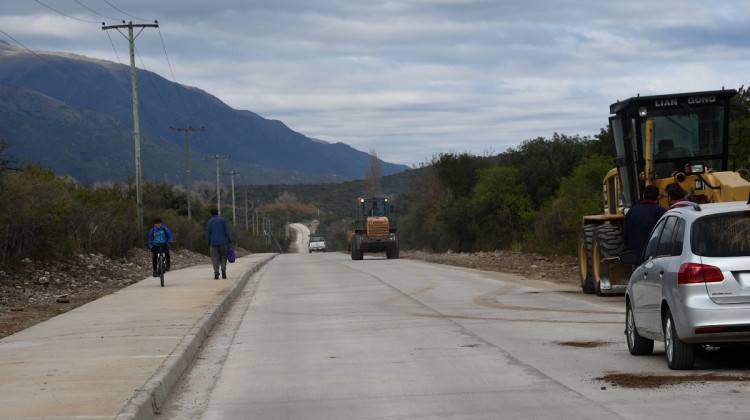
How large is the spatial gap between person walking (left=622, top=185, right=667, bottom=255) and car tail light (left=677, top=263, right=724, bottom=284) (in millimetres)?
5924

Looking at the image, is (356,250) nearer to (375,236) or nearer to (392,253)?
(375,236)

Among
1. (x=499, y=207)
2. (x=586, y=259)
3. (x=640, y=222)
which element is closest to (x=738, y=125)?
(x=586, y=259)

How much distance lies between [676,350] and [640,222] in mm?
5949

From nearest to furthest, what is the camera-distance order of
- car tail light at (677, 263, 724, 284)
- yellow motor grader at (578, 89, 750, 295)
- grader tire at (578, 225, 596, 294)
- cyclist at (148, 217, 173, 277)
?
1. car tail light at (677, 263, 724, 284)
2. yellow motor grader at (578, 89, 750, 295)
3. grader tire at (578, 225, 596, 294)
4. cyclist at (148, 217, 173, 277)

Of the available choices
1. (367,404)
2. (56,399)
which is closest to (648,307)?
(367,404)

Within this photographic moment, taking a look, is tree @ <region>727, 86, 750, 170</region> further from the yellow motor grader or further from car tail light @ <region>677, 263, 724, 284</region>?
car tail light @ <region>677, 263, 724, 284</region>

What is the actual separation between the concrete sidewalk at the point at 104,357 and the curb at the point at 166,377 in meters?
0.01

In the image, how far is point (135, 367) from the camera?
11.6 m

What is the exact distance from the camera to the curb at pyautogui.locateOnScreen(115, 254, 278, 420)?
895 cm

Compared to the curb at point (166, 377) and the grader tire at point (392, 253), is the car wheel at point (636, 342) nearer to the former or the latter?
the curb at point (166, 377)

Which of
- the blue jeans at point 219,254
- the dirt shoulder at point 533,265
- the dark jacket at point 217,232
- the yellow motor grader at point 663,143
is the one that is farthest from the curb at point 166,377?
the dirt shoulder at point 533,265

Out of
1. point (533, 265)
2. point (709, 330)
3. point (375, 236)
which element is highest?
point (375, 236)

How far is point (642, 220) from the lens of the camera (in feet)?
54.1

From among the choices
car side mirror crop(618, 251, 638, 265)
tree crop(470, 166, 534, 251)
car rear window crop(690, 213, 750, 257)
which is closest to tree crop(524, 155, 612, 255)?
tree crop(470, 166, 534, 251)
